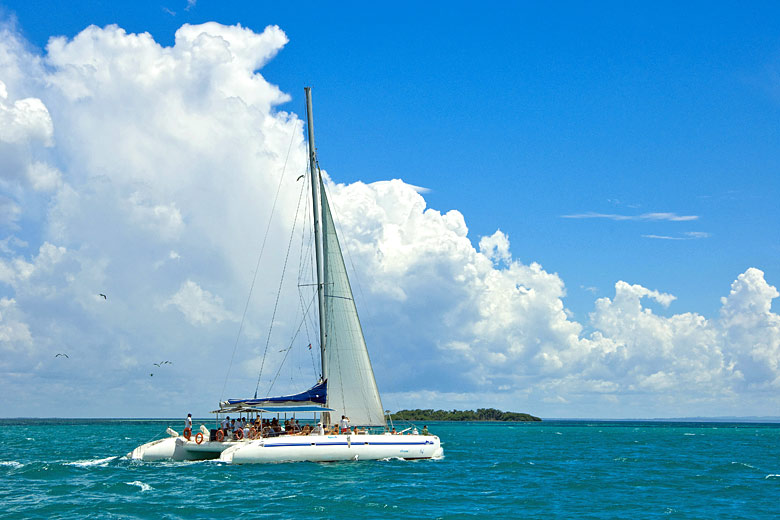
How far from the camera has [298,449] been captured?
39250 millimetres

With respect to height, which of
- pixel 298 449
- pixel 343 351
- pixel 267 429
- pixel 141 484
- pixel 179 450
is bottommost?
pixel 141 484

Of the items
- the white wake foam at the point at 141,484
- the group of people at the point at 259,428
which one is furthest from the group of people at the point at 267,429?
the white wake foam at the point at 141,484

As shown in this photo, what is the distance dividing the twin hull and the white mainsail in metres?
2.95

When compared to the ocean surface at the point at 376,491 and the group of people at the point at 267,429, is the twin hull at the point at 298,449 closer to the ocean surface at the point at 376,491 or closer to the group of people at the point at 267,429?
the ocean surface at the point at 376,491

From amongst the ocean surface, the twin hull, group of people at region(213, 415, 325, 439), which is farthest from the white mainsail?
the ocean surface

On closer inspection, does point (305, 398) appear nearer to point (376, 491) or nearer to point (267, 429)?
point (267, 429)

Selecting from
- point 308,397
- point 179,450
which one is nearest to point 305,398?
point 308,397

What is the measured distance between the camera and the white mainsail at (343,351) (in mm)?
44062

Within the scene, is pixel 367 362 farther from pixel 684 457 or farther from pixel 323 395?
pixel 684 457

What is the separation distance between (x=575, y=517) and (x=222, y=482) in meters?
16.6

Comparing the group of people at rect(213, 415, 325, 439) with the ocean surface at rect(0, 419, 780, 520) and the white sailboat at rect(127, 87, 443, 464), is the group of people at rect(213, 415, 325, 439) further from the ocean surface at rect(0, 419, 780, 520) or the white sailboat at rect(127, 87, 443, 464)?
the ocean surface at rect(0, 419, 780, 520)

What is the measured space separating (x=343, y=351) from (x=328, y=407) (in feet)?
11.3

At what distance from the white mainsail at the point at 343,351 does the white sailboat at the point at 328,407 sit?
2.1 inches

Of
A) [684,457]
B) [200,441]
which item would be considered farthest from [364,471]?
[684,457]
